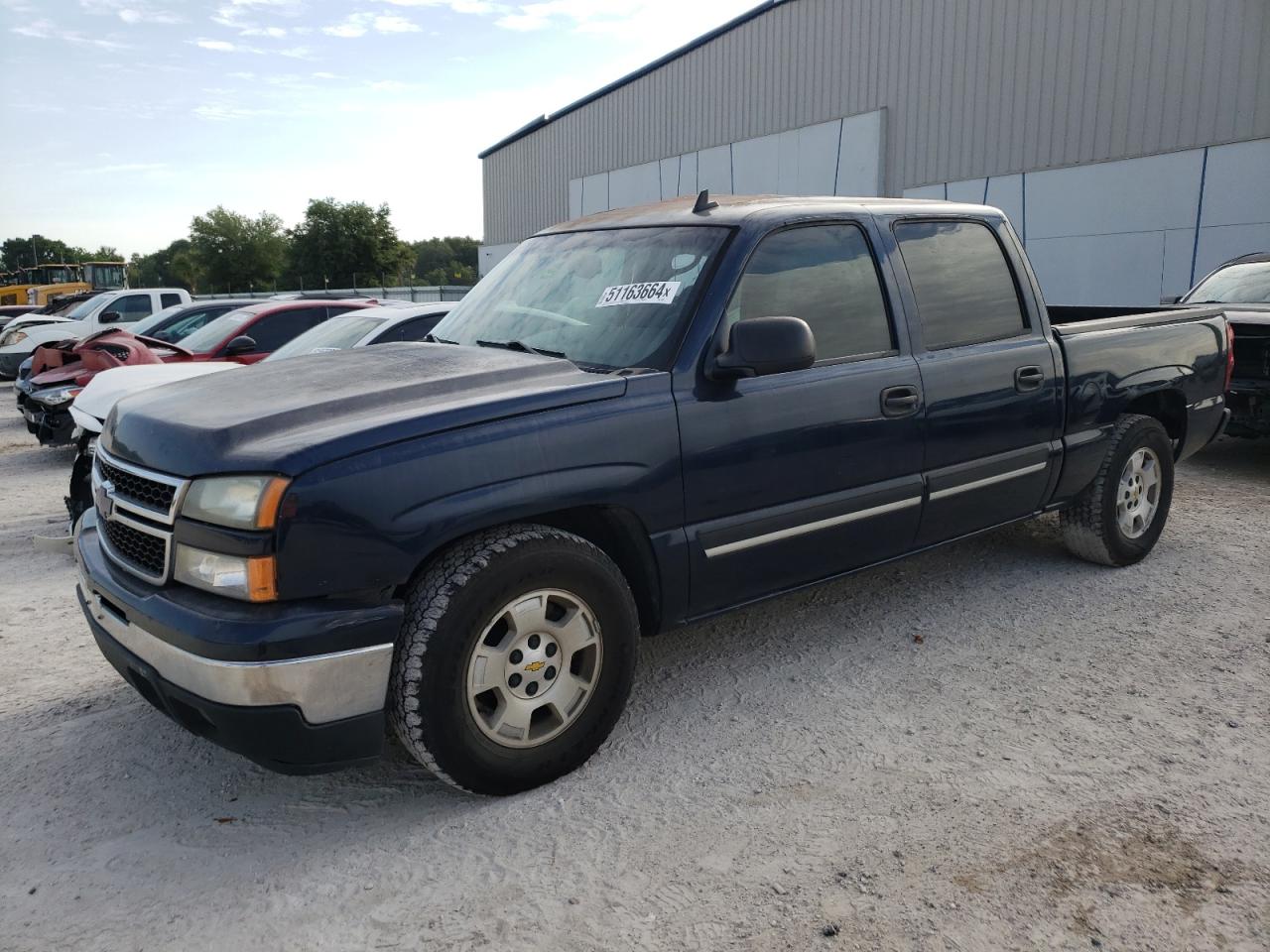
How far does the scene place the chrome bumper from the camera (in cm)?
253

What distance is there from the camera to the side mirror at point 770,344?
10.3 feet

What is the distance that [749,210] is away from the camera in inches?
146

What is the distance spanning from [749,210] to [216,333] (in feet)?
25.7

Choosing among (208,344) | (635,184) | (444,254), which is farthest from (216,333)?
(444,254)

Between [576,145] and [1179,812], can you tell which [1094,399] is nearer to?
[1179,812]

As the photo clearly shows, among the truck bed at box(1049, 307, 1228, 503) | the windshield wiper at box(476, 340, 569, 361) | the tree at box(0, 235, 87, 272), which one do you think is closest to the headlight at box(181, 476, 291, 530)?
the windshield wiper at box(476, 340, 569, 361)

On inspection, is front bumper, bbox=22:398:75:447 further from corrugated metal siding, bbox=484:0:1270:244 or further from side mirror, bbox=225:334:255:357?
corrugated metal siding, bbox=484:0:1270:244

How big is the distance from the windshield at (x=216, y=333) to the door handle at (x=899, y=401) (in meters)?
7.65

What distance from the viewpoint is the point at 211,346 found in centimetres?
966

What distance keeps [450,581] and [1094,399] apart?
3493mm

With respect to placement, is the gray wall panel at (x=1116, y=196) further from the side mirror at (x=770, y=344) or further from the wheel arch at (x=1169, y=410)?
the side mirror at (x=770, y=344)

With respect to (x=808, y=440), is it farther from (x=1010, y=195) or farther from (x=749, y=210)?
(x=1010, y=195)

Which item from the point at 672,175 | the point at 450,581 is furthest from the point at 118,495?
the point at 672,175

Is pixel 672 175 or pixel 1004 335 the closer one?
pixel 1004 335
